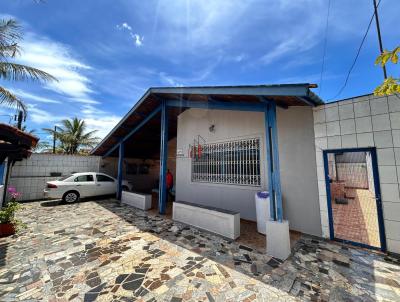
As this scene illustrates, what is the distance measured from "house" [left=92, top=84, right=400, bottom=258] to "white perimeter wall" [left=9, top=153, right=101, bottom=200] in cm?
470

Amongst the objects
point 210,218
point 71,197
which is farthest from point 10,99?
A: point 210,218

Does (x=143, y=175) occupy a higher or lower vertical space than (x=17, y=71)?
lower

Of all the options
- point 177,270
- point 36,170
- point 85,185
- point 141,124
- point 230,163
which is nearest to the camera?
point 177,270

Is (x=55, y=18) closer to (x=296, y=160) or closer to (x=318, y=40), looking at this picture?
(x=296, y=160)

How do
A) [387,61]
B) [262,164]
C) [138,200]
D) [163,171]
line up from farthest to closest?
[138,200], [163,171], [262,164], [387,61]

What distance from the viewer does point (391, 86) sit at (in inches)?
64.1

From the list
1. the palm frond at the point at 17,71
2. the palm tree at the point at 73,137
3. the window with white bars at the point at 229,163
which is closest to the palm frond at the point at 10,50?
the palm frond at the point at 17,71

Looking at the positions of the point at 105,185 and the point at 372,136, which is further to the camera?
the point at 105,185

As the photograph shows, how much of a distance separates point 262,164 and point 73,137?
61.3 feet

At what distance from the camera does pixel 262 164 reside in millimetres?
5477

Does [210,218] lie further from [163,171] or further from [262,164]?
[163,171]

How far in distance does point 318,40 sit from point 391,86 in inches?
253

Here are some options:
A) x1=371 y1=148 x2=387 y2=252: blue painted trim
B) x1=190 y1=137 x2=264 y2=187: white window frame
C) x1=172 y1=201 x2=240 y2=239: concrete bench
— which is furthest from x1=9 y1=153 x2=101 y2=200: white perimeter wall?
x1=371 y1=148 x2=387 y2=252: blue painted trim

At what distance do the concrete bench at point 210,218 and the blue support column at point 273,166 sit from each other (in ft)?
3.58
